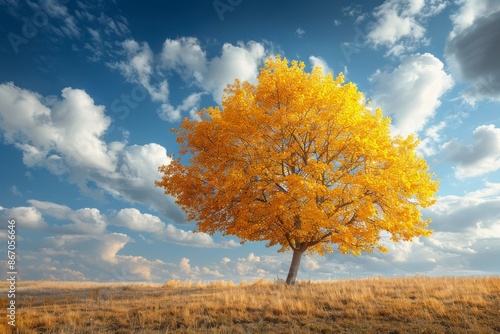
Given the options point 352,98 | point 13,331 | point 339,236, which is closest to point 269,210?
point 339,236

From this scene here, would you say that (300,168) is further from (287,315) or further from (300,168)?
(287,315)

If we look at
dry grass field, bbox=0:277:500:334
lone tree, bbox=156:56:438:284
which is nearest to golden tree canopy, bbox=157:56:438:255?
lone tree, bbox=156:56:438:284

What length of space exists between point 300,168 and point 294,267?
651 cm

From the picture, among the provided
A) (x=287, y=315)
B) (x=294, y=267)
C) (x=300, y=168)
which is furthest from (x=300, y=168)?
(x=287, y=315)

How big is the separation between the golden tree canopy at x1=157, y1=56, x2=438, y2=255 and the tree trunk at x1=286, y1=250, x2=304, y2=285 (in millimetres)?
791

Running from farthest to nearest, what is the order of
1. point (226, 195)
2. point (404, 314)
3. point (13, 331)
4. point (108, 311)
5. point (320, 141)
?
point (320, 141), point (226, 195), point (108, 311), point (404, 314), point (13, 331)

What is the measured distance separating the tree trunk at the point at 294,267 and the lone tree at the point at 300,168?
9 cm

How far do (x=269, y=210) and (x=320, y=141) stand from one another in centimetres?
525

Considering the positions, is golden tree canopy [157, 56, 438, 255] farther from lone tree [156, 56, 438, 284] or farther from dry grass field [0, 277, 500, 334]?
dry grass field [0, 277, 500, 334]

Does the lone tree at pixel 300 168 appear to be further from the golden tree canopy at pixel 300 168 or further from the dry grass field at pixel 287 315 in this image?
the dry grass field at pixel 287 315

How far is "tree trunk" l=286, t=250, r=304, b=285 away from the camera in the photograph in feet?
72.5

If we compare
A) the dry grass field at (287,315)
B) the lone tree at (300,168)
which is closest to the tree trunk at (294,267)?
the lone tree at (300,168)

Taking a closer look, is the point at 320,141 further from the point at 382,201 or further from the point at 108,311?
the point at 108,311

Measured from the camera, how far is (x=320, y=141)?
2111 cm
